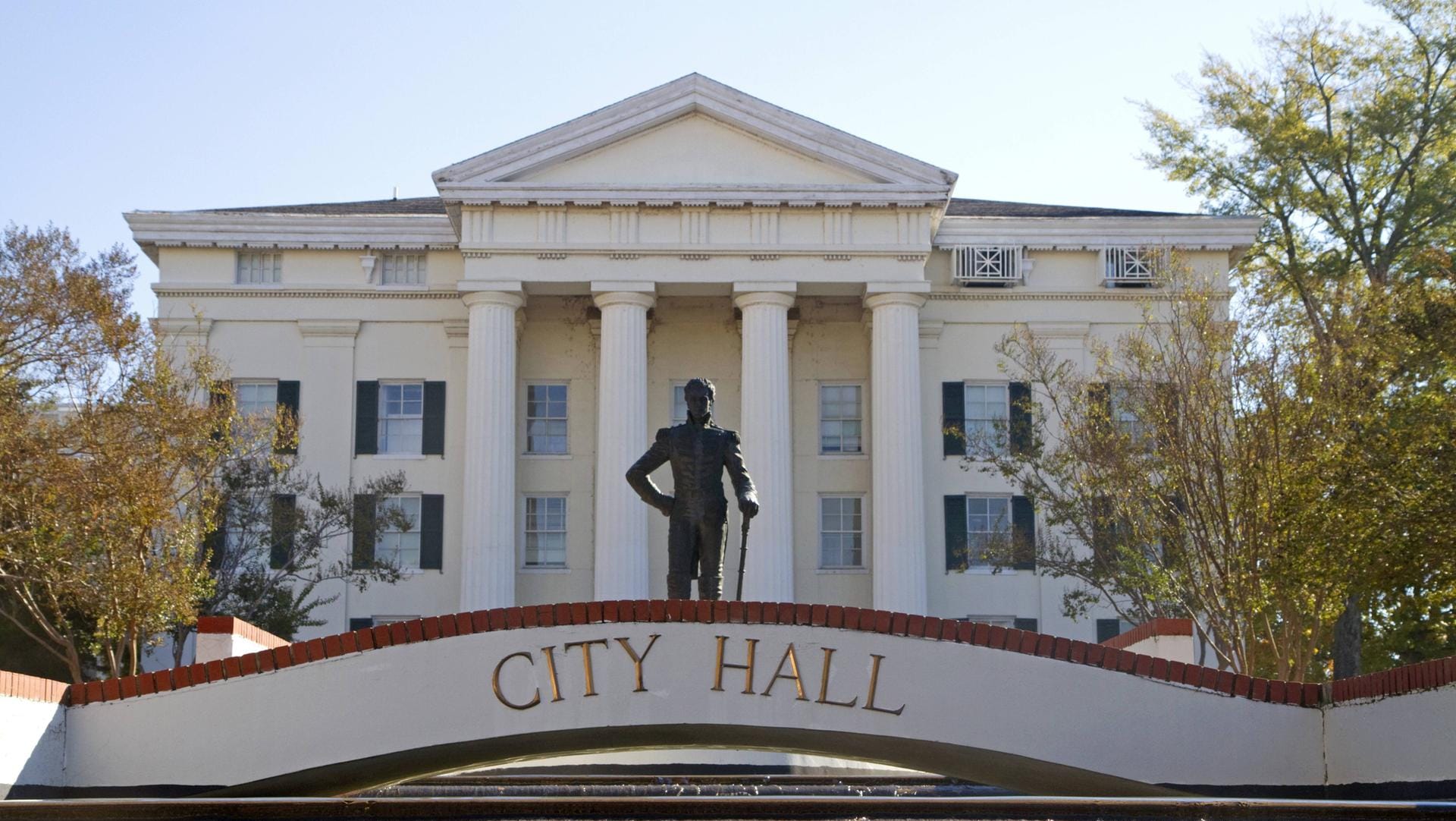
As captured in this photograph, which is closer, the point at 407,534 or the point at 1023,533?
the point at 1023,533

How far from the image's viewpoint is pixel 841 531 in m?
44.1

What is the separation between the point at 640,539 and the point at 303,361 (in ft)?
29.7

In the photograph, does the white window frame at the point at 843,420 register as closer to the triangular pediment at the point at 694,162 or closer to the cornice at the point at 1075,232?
the cornice at the point at 1075,232

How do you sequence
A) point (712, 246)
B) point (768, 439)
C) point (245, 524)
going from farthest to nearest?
point (712, 246) < point (768, 439) < point (245, 524)

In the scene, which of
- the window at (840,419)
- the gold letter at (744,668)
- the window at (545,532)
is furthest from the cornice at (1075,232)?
the gold letter at (744,668)

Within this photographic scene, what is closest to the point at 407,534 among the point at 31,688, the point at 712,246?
the point at 712,246

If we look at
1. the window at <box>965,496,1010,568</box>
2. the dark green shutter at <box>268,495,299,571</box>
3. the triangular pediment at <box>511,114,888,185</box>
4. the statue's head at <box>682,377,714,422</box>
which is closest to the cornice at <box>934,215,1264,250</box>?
the triangular pediment at <box>511,114,888,185</box>

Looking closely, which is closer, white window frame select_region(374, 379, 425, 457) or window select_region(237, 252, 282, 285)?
white window frame select_region(374, 379, 425, 457)

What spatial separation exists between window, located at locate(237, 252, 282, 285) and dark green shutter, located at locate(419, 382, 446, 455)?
443cm

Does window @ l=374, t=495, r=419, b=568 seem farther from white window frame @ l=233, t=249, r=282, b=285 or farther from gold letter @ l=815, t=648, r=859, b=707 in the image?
gold letter @ l=815, t=648, r=859, b=707

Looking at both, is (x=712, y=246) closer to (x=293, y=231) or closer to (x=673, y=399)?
(x=673, y=399)

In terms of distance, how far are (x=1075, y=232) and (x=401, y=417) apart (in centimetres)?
1593

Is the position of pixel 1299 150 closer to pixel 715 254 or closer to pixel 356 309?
pixel 715 254

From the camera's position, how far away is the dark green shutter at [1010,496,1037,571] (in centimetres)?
3781
